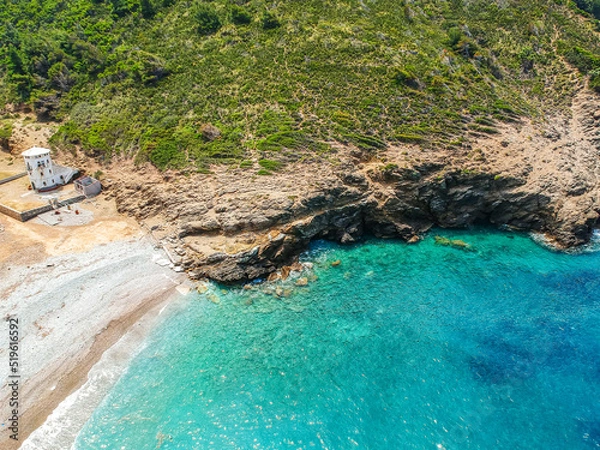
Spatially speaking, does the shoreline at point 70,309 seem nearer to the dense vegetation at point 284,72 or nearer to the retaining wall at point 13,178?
the dense vegetation at point 284,72

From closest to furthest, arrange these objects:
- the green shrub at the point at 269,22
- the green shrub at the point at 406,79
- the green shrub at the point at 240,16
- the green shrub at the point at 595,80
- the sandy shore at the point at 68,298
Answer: the sandy shore at the point at 68,298 → the green shrub at the point at 406,79 → the green shrub at the point at 595,80 → the green shrub at the point at 269,22 → the green shrub at the point at 240,16

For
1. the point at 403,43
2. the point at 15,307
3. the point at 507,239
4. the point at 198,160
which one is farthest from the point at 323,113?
the point at 15,307

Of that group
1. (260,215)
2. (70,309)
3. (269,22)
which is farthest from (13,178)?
(269,22)

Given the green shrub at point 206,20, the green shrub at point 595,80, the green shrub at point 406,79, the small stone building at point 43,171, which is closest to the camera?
the small stone building at point 43,171

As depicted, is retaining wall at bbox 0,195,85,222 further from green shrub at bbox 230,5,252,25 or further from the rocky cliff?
green shrub at bbox 230,5,252,25

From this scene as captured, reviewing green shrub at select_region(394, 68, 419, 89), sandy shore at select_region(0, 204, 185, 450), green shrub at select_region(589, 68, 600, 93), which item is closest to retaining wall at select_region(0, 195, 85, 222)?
sandy shore at select_region(0, 204, 185, 450)

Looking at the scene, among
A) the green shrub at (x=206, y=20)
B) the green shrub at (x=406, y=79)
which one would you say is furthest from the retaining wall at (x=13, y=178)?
the green shrub at (x=406, y=79)

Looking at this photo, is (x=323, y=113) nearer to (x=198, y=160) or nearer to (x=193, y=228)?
(x=198, y=160)
